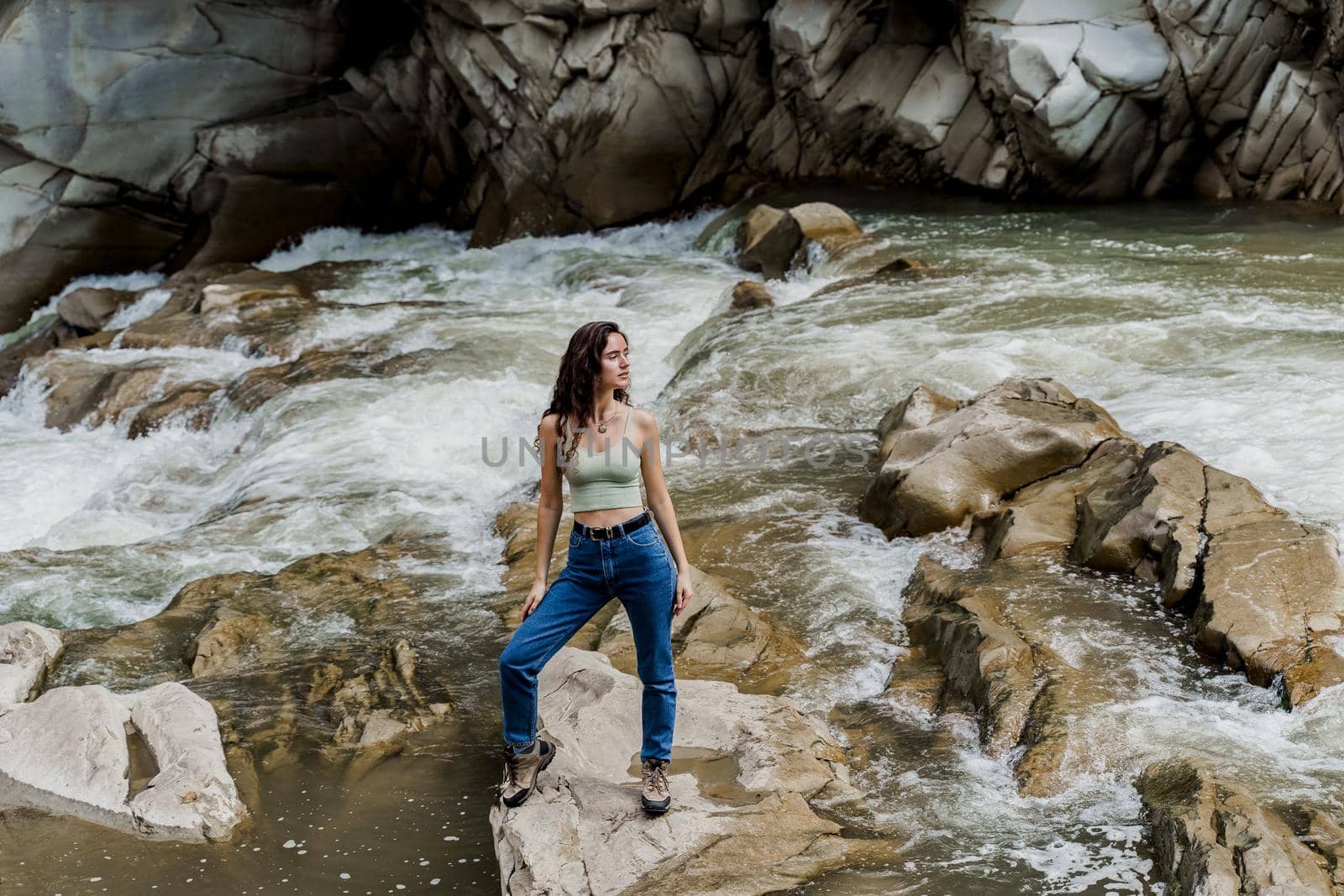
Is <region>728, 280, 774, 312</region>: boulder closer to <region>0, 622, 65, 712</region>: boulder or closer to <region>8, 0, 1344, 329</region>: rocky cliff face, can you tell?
<region>8, 0, 1344, 329</region>: rocky cliff face

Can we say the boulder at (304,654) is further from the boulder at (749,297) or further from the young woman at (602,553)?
the boulder at (749,297)

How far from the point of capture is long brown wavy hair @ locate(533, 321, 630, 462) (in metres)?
3.78

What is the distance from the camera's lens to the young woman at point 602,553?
12.4 ft

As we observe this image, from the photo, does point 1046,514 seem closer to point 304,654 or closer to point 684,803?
point 684,803

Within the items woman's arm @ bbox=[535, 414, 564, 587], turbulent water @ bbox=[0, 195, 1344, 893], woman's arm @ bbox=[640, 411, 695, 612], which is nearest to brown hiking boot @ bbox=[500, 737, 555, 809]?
turbulent water @ bbox=[0, 195, 1344, 893]

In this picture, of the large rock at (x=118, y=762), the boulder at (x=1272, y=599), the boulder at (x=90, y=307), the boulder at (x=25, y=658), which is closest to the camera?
the large rock at (x=118, y=762)

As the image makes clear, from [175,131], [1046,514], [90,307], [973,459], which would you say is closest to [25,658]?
[973,459]

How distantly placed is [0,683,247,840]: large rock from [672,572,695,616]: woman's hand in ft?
5.77

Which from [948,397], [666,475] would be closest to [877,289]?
[948,397]

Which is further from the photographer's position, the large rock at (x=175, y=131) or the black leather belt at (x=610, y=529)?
the large rock at (x=175, y=131)

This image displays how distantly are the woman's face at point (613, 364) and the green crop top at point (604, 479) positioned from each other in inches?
7.8

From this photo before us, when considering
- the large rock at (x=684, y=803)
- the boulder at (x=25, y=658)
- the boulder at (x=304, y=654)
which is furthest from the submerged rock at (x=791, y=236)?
the large rock at (x=684, y=803)

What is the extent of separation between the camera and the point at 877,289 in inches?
A: 479

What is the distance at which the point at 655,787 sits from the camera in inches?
152
